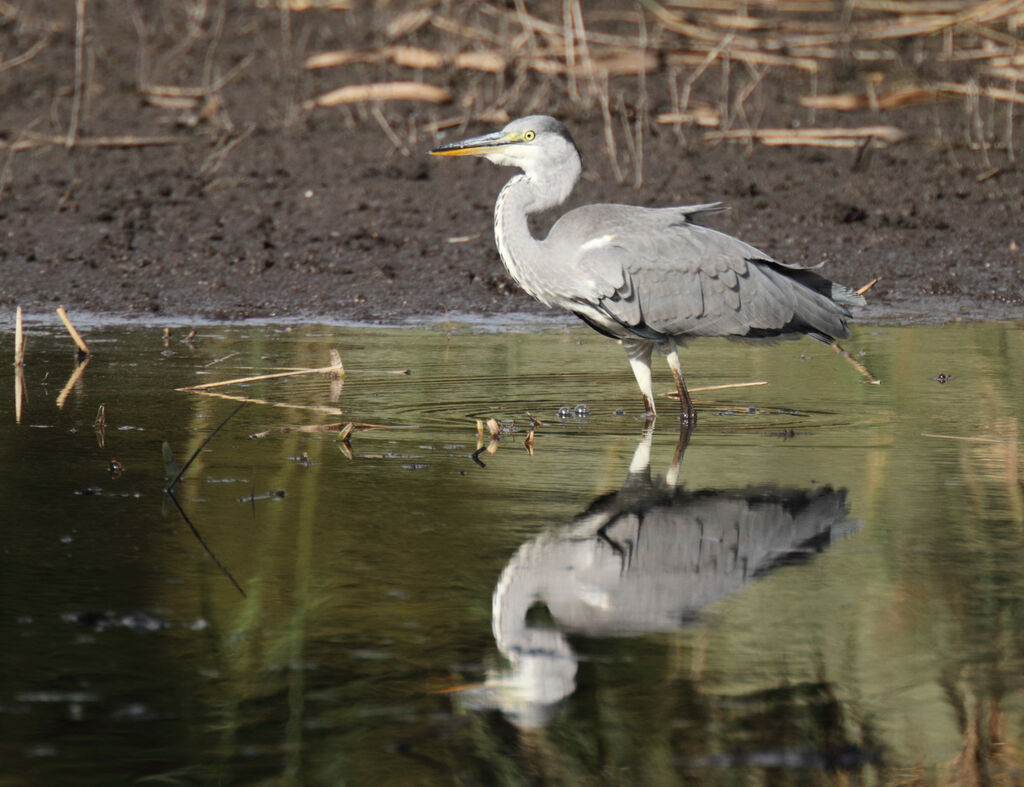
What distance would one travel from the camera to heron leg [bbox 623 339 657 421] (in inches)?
272

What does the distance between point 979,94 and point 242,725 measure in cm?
1180

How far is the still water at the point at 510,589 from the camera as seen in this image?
3.15 meters

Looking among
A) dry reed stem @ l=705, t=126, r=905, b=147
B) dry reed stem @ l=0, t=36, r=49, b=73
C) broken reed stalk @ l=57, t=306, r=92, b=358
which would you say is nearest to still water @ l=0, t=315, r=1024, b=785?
broken reed stalk @ l=57, t=306, r=92, b=358

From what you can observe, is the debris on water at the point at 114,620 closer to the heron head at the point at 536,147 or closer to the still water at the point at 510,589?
the still water at the point at 510,589

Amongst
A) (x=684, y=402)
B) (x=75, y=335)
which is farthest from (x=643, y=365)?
(x=75, y=335)

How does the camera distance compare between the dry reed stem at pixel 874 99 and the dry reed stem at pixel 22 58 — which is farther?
the dry reed stem at pixel 874 99

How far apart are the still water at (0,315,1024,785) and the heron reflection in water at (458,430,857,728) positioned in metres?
0.01

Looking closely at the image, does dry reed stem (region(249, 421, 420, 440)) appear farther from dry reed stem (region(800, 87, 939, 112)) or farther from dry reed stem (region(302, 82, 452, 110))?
dry reed stem (region(800, 87, 939, 112))

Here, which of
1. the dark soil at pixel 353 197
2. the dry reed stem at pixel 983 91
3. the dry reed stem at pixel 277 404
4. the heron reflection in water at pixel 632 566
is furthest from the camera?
the dry reed stem at pixel 983 91

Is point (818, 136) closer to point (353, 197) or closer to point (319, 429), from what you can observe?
point (353, 197)

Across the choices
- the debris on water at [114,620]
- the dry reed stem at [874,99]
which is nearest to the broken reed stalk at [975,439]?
the debris on water at [114,620]

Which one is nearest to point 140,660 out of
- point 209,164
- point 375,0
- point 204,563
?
point 204,563

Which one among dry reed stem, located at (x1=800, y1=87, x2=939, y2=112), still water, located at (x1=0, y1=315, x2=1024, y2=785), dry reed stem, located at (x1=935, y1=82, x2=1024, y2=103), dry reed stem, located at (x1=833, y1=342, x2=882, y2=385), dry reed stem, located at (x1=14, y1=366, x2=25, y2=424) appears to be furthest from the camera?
dry reed stem, located at (x1=800, y1=87, x2=939, y2=112)

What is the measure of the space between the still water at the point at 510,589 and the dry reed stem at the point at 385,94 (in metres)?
6.87
